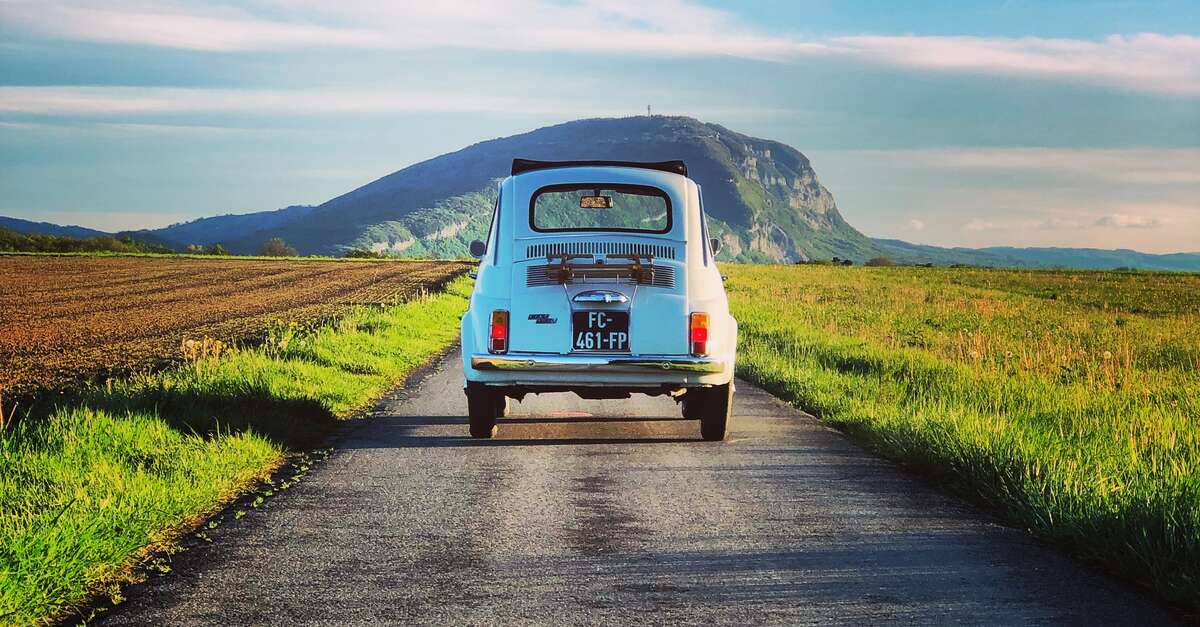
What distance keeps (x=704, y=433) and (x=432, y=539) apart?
392 cm

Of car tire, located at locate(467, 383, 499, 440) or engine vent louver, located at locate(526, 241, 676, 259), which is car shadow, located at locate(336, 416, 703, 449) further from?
engine vent louver, located at locate(526, 241, 676, 259)

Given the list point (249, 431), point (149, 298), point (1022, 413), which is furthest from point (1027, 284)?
point (249, 431)

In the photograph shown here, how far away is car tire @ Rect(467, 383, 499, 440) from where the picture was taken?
8.88 meters

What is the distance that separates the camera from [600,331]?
27.8 ft

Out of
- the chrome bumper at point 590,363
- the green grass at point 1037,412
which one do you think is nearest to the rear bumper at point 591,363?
the chrome bumper at point 590,363

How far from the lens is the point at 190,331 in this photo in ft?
73.6

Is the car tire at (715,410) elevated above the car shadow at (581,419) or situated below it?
above

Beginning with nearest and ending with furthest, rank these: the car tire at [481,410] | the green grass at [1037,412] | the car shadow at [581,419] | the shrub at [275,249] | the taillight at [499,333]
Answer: the green grass at [1037,412], the taillight at [499,333], the car tire at [481,410], the car shadow at [581,419], the shrub at [275,249]

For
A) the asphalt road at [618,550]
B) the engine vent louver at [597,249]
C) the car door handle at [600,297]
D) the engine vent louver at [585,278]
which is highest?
the engine vent louver at [597,249]

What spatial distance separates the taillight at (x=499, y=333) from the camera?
8.51 metres

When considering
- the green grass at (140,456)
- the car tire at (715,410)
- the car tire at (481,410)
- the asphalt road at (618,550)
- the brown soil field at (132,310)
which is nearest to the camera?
the asphalt road at (618,550)

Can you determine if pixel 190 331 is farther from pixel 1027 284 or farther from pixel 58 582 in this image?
pixel 1027 284

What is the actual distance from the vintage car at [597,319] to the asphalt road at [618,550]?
558 millimetres

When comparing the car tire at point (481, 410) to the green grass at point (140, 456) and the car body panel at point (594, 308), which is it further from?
the green grass at point (140, 456)
